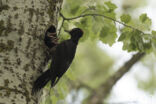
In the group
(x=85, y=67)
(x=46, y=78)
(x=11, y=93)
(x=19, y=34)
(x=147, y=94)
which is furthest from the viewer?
(x=85, y=67)

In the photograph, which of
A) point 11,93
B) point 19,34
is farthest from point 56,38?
point 11,93

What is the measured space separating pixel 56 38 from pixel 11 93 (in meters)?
1.44

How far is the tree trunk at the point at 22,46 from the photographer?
3047 mm

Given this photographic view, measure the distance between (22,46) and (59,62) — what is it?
2.31 feet

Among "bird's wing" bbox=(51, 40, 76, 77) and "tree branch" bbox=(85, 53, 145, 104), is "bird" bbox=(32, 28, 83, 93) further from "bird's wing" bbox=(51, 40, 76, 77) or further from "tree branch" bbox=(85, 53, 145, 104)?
"tree branch" bbox=(85, 53, 145, 104)

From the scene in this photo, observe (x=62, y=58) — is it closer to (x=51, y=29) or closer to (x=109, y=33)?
(x=51, y=29)

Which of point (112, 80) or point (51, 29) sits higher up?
point (51, 29)

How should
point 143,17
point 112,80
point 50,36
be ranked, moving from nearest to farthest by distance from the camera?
point 50,36 < point 143,17 < point 112,80

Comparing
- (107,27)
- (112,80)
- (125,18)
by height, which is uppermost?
(125,18)

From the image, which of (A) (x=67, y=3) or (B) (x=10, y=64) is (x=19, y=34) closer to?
(B) (x=10, y=64)

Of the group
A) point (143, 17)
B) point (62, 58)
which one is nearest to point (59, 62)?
point (62, 58)

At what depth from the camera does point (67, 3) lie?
220 inches

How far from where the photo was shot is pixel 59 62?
3.91 meters

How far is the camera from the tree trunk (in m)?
3.05
